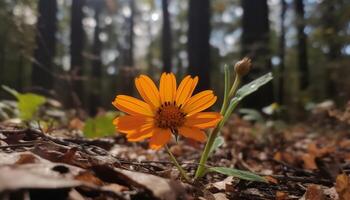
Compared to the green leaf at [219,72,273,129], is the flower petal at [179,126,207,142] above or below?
below

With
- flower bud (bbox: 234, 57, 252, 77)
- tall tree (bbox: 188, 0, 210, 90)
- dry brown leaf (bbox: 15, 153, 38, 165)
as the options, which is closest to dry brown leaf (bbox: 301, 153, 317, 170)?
flower bud (bbox: 234, 57, 252, 77)

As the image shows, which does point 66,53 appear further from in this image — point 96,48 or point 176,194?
point 176,194

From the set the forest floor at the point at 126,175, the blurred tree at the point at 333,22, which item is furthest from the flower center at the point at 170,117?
the blurred tree at the point at 333,22

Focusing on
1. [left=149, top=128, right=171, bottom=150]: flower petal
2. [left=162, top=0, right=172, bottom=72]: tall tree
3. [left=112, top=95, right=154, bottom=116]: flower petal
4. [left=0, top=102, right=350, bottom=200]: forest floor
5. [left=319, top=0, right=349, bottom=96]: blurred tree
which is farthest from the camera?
[left=162, top=0, right=172, bottom=72]: tall tree

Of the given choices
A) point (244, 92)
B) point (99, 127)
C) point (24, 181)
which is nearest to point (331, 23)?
point (99, 127)

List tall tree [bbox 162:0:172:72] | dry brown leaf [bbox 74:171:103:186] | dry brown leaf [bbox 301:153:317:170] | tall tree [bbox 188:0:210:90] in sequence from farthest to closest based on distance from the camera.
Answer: tall tree [bbox 162:0:172:72] → tall tree [bbox 188:0:210:90] → dry brown leaf [bbox 301:153:317:170] → dry brown leaf [bbox 74:171:103:186]

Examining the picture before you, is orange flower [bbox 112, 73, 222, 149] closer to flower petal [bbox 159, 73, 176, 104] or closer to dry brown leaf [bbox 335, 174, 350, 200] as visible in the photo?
flower petal [bbox 159, 73, 176, 104]

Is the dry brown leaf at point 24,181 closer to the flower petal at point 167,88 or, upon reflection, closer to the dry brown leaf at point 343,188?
the flower petal at point 167,88

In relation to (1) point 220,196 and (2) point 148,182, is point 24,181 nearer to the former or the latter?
(2) point 148,182
